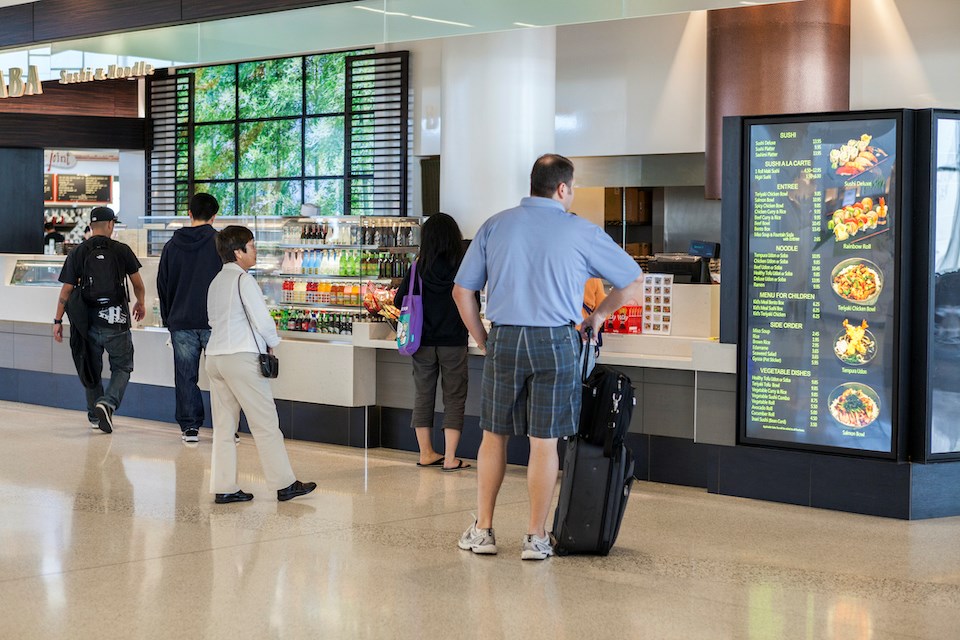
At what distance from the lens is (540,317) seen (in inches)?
192

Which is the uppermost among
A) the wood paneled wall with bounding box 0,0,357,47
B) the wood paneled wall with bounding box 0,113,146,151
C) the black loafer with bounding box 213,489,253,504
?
the wood paneled wall with bounding box 0,0,357,47

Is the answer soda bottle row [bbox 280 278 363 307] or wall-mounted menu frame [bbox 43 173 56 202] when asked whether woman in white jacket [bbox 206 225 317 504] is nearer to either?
soda bottle row [bbox 280 278 363 307]

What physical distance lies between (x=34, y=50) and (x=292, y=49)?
97.4 inches

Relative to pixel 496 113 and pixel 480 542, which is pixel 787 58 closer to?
pixel 496 113

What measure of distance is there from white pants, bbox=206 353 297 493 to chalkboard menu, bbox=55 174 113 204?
1349 cm

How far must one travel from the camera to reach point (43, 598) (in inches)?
171

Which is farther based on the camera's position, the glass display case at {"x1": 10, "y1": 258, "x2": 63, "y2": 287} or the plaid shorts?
the glass display case at {"x1": 10, "y1": 258, "x2": 63, "y2": 287}

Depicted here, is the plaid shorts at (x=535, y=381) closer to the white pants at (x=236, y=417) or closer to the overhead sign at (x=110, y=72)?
the white pants at (x=236, y=417)

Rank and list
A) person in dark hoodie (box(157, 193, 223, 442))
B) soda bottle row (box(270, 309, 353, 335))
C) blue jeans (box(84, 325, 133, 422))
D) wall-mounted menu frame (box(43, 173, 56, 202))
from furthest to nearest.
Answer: wall-mounted menu frame (box(43, 173, 56, 202)), blue jeans (box(84, 325, 133, 422)), soda bottle row (box(270, 309, 353, 335)), person in dark hoodie (box(157, 193, 223, 442))

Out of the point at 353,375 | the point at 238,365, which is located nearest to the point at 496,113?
the point at 353,375

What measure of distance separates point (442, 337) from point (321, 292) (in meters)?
1.48

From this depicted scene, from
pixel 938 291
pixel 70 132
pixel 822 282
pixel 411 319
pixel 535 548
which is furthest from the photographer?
pixel 70 132

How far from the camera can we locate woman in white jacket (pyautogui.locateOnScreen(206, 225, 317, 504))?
5.95m

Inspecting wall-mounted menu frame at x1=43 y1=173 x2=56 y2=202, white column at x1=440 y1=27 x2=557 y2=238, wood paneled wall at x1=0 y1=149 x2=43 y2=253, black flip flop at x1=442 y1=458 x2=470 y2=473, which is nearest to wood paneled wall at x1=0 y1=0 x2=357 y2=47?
white column at x1=440 y1=27 x2=557 y2=238
